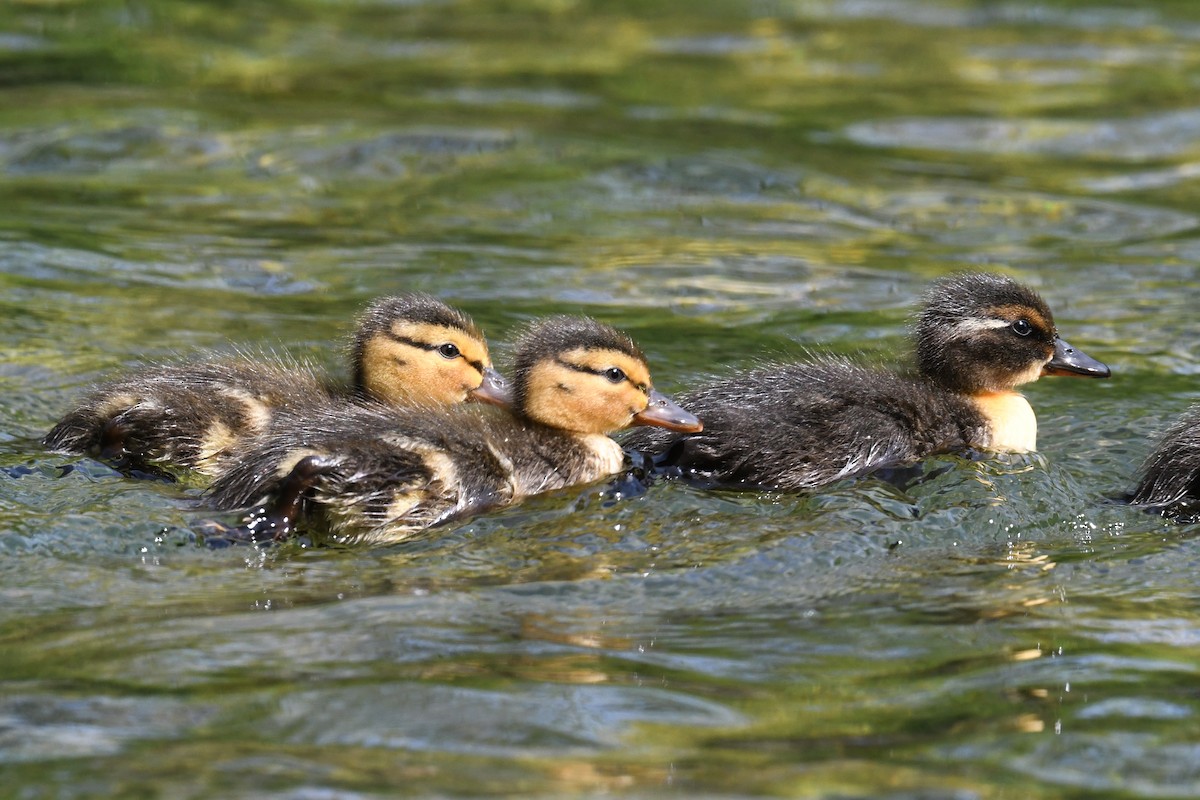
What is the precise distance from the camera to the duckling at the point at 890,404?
6.81 m

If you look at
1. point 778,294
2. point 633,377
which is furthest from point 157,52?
point 633,377

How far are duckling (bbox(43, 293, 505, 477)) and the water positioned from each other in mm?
197

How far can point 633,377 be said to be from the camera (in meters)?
6.88

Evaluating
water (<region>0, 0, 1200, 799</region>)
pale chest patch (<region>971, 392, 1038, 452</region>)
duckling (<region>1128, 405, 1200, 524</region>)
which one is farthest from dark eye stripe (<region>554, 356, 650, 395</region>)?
duckling (<region>1128, 405, 1200, 524</region>)

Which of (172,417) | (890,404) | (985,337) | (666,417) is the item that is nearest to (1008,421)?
(985,337)

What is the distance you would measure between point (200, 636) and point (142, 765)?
32.1 inches

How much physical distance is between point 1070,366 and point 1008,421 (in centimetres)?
43

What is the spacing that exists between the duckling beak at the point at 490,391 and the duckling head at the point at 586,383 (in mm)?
265

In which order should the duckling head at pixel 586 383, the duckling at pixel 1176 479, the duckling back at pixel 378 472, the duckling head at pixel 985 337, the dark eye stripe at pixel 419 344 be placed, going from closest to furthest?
the duckling back at pixel 378 472
the duckling at pixel 1176 479
the duckling head at pixel 586 383
the dark eye stripe at pixel 419 344
the duckling head at pixel 985 337

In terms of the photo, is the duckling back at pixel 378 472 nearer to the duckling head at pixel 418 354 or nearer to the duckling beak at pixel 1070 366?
the duckling head at pixel 418 354

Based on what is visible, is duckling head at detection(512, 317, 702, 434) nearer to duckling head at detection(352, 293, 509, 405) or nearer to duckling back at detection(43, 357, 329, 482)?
duckling head at detection(352, 293, 509, 405)

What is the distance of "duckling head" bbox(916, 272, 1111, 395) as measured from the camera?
7.29 metres

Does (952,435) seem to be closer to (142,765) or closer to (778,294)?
(778,294)

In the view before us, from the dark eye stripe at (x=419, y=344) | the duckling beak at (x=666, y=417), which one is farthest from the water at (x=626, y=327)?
the dark eye stripe at (x=419, y=344)
